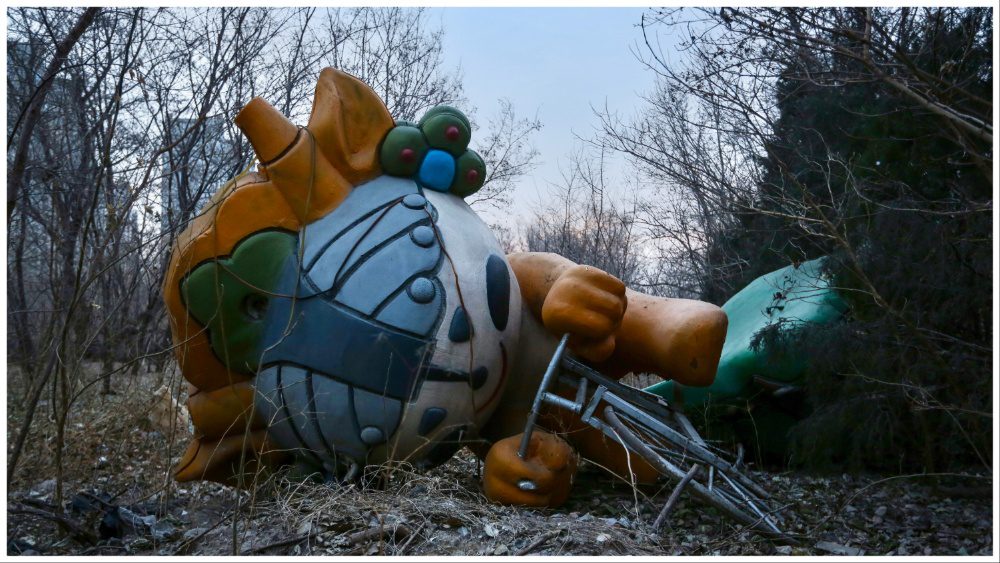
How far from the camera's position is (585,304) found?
4.24 m

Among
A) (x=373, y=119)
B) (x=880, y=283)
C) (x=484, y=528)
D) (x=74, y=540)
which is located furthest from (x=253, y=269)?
(x=880, y=283)

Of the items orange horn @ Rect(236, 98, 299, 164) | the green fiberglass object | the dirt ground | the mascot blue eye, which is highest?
orange horn @ Rect(236, 98, 299, 164)

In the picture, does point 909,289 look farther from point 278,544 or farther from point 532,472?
point 278,544

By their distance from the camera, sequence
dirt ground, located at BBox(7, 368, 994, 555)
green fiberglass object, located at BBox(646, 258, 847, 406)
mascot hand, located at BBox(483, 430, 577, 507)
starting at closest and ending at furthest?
dirt ground, located at BBox(7, 368, 994, 555) → mascot hand, located at BBox(483, 430, 577, 507) → green fiberglass object, located at BBox(646, 258, 847, 406)

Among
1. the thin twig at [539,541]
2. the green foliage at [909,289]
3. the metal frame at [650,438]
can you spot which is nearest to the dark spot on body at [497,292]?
the metal frame at [650,438]

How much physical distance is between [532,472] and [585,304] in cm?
87

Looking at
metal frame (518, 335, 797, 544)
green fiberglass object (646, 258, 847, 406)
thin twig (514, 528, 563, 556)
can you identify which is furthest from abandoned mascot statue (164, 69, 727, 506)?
green fiberglass object (646, 258, 847, 406)

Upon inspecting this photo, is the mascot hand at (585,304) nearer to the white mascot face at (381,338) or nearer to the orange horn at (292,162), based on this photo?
the white mascot face at (381,338)

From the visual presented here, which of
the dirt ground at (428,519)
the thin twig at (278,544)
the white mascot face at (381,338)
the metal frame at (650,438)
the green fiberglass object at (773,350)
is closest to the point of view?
the thin twig at (278,544)

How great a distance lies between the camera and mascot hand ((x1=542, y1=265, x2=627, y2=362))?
4.24 m

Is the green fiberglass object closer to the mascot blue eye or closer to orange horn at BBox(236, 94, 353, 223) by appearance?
the mascot blue eye

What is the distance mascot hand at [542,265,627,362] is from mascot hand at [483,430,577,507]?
581mm

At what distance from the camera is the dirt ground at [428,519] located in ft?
11.4

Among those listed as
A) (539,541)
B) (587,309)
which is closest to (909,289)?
(587,309)
